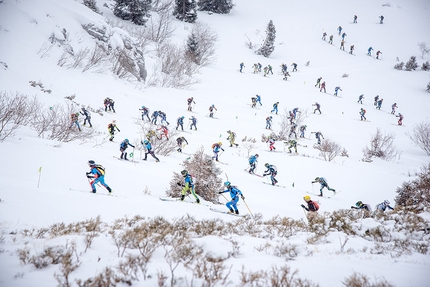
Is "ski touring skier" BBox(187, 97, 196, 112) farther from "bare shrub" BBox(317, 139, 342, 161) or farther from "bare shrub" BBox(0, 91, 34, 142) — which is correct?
"bare shrub" BBox(0, 91, 34, 142)

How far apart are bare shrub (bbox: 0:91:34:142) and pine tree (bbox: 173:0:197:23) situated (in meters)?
44.7

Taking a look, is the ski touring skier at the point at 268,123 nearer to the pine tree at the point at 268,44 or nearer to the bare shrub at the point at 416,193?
the bare shrub at the point at 416,193

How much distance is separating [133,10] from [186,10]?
612 inches

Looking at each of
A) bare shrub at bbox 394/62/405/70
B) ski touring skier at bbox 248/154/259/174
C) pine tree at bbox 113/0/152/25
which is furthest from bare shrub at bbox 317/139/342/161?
pine tree at bbox 113/0/152/25

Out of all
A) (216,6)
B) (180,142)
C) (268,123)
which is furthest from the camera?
(216,6)

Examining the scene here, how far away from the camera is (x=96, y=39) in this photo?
74.5ft

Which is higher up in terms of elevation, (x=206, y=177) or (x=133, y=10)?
(x=133, y=10)

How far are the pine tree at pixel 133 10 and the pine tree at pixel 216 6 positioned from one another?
2583 centimetres

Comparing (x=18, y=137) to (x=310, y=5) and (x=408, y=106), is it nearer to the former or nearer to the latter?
(x=408, y=106)

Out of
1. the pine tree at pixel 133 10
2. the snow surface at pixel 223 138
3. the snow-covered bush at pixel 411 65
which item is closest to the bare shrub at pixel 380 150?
the snow surface at pixel 223 138

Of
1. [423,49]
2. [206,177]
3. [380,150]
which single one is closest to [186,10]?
[380,150]

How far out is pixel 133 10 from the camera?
1468 inches

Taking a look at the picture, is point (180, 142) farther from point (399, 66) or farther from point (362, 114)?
point (399, 66)

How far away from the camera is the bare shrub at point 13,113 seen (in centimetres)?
907
